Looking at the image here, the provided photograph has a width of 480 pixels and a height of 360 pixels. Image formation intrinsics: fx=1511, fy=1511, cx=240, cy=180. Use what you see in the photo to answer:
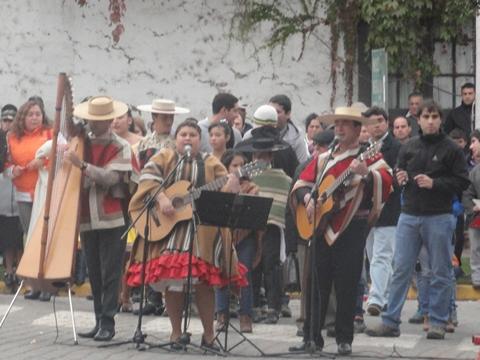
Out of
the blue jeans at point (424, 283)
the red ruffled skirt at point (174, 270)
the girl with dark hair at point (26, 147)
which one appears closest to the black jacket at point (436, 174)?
the blue jeans at point (424, 283)

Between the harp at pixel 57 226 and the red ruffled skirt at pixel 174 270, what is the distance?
0.60 metres

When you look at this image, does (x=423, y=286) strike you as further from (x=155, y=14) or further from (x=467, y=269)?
(x=155, y=14)

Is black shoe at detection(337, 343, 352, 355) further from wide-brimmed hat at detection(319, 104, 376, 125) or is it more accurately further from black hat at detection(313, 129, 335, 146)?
black hat at detection(313, 129, 335, 146)

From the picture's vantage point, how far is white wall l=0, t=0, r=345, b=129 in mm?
23031

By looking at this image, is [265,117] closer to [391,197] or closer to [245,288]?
[391,197]

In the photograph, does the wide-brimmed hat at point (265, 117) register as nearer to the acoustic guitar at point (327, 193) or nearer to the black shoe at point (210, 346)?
the acoustic guitar at point (327, 193)

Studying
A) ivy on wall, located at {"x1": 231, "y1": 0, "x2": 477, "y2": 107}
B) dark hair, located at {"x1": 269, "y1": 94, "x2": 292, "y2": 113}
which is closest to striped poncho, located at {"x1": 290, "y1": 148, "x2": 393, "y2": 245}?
dark hair, located at {"x1": 269, "y1": 94, "x2": 292, "y2": 113}

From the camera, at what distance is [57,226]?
12320mm

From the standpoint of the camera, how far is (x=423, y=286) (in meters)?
14.1

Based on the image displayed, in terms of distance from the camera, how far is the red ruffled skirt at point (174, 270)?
38.5 feet

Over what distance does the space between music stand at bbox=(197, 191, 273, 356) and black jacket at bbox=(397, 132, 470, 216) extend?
1.78 metres

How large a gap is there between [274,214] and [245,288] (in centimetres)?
95

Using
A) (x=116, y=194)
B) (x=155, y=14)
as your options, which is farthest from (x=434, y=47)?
(x=116, y=194)

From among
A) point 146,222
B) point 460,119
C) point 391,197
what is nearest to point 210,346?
point 146,222
